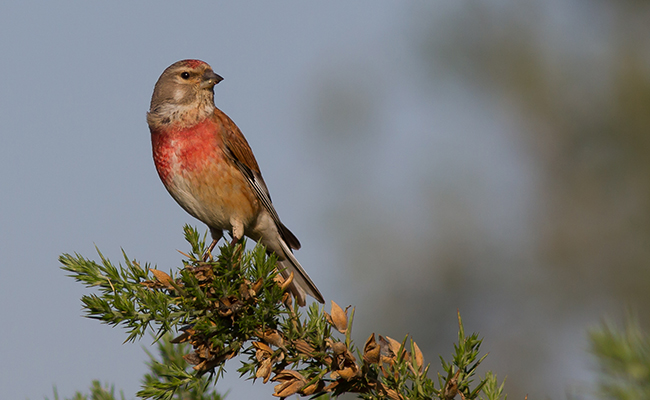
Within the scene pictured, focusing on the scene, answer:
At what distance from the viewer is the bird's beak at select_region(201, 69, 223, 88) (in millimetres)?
5016

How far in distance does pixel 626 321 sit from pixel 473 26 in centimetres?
1096

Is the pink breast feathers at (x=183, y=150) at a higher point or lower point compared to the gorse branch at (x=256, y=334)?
higher

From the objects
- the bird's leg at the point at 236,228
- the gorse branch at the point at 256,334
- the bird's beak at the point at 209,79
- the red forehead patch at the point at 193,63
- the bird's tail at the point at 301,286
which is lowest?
the gorse branch at the point at 256,334

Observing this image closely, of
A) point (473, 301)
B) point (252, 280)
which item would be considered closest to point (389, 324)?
point (473, 301)

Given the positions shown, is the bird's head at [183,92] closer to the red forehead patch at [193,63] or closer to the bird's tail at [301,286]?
the red forehead patch at [193,63]

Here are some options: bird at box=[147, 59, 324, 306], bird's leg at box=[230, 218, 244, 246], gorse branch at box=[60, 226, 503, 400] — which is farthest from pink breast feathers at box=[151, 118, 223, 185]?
gorse branch at box=[60, 226, 503, 400]

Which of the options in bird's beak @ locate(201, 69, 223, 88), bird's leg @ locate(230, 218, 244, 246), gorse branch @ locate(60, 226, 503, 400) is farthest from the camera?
bird's beak @ locate(201, 69, 223, 88)

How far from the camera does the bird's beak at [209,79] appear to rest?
5016mm

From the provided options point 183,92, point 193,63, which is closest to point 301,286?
point 183,92

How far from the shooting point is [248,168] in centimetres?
509

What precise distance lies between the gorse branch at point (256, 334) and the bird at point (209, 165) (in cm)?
201

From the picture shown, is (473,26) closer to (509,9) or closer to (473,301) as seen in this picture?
(509,9)

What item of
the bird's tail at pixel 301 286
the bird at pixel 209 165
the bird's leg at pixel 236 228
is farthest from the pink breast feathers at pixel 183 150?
the bird's tail at pixel 301 286

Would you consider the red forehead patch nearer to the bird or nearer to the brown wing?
the bird
